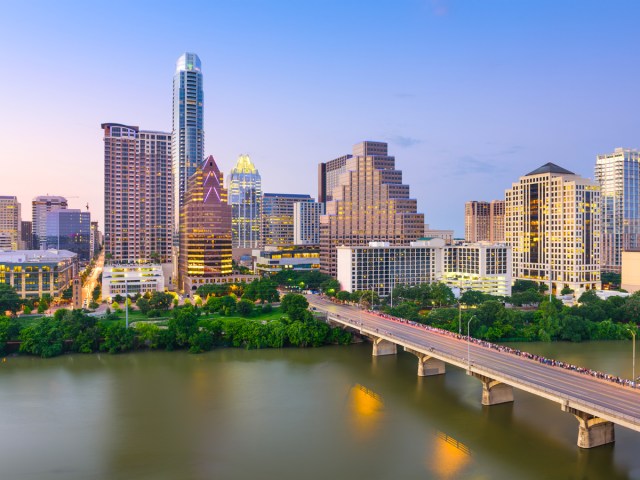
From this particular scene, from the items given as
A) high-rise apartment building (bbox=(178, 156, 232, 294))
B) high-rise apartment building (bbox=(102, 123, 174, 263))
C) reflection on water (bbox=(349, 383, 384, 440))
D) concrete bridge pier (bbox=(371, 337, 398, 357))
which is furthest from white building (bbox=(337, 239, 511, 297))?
high-rise apartment building (bbox=(102, 123, 174, 263))

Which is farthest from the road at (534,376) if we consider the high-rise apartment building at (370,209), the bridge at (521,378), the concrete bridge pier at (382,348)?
the high-rise apartment building at (370,209)

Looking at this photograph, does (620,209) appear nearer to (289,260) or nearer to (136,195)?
(289,260)

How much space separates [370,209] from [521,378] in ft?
285

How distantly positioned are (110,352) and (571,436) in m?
51.5

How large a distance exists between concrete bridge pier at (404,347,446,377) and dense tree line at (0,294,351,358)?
60.2ft

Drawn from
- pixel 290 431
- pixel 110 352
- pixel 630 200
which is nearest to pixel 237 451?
pixel 290 431

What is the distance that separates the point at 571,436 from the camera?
129ft

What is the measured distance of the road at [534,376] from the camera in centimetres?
3512

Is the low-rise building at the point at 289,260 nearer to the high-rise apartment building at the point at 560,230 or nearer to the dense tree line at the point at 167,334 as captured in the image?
the high-rise apartment building at the point at 560,230

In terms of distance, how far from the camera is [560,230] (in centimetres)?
11931

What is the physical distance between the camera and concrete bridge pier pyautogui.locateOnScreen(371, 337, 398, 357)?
66.1m

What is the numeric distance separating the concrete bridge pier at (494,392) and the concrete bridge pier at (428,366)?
961 cm

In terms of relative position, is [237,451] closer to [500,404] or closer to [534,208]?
[500,404]

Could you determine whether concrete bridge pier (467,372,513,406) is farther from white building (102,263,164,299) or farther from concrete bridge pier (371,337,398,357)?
white building (102,263,164,299)
